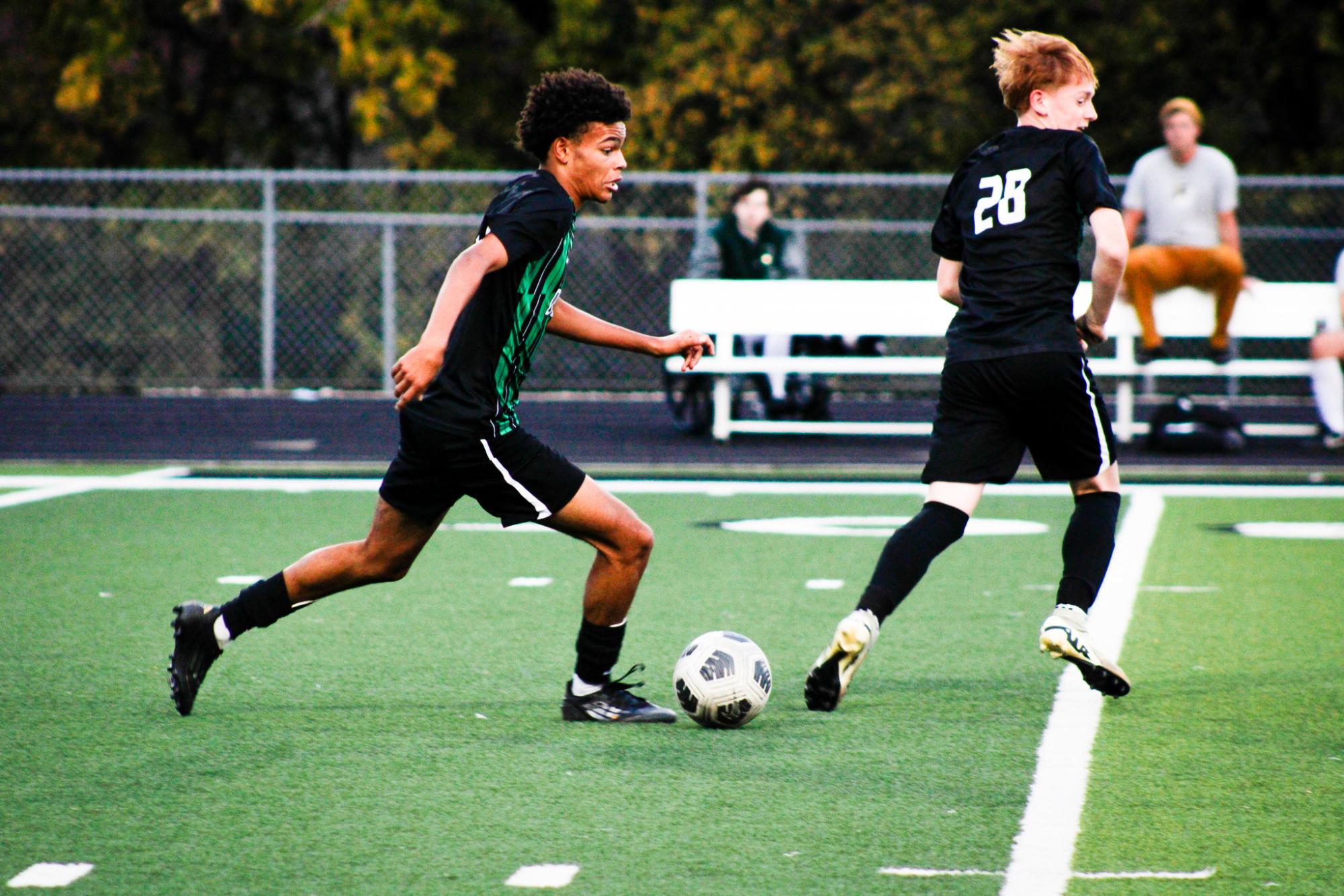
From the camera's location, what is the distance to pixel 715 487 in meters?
11.4

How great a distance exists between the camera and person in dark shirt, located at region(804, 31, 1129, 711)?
16.7 feet

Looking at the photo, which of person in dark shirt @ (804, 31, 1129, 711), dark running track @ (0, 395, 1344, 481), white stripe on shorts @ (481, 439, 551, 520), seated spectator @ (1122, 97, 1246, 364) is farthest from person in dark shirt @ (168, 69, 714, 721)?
seated spectator @ (1122, 97, 1246, 364)

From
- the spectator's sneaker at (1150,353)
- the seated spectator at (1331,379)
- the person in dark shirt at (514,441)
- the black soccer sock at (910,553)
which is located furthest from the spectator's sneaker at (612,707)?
the seated spectator at (1331,379)

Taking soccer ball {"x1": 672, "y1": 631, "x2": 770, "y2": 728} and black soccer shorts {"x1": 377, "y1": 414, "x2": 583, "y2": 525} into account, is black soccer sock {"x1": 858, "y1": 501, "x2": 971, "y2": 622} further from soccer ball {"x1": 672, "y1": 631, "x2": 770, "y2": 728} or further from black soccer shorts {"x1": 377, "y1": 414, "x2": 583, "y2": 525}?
black soccer shorts {"x1": 377, "y1": 414, "x2": 583, "y2": 525}

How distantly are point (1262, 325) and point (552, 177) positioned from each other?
1010 centimetres

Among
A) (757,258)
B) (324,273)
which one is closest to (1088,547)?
(757,258)

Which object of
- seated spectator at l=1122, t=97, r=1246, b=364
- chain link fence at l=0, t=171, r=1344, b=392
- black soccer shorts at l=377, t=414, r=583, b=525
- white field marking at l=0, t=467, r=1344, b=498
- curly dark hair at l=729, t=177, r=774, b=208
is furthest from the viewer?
chain link fence at l=0, t=171, r=1344, b=392

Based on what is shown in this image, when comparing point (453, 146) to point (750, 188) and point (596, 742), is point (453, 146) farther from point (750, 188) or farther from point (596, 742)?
point (596, 742)

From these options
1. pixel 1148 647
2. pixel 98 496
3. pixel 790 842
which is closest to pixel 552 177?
pixel 790 842

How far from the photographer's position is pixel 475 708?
5207 millimetres

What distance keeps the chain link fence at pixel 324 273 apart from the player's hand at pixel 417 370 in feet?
43.8

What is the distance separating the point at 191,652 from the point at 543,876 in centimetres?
185

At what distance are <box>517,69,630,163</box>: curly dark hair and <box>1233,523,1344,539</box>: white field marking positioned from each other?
534 centimetres

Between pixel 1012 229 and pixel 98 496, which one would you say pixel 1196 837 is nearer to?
pixel 1012 229
